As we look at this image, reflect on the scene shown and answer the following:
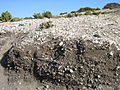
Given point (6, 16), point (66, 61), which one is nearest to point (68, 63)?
point (66, 61)

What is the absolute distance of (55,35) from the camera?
15.7m

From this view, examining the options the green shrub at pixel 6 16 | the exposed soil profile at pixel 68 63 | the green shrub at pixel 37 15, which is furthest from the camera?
the green shrub at pixel 37 15

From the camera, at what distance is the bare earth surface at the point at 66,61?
12016 mm

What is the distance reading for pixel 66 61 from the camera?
13.0m

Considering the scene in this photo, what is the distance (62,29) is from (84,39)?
3.38m

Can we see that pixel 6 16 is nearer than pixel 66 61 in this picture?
No

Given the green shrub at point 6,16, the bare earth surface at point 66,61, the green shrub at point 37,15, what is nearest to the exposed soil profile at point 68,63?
the bare earth surface at point 66,61

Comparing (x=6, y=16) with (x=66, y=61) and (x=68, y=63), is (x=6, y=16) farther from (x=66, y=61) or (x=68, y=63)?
(x=68, y=63)

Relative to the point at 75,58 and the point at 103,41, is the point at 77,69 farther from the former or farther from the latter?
the point at 103,41

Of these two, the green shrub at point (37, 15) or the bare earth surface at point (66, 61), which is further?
the green shrub at point (37, 15)

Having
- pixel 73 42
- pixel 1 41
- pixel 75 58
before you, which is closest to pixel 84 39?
pixel 73 42

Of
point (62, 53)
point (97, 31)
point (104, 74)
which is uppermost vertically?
point (97, 31)

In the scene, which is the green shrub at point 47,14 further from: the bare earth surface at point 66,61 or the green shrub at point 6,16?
the bare earth surface at point 66,61

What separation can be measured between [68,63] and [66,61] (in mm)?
235
